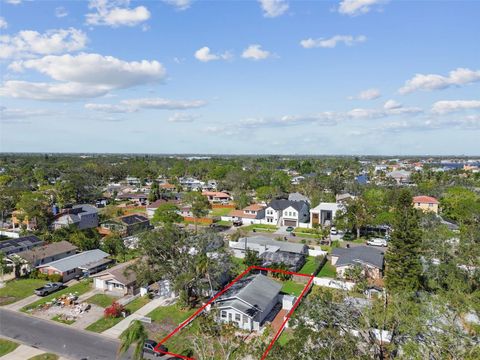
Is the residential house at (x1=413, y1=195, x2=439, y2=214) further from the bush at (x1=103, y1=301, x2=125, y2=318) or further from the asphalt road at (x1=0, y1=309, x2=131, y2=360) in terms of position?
the asphalt road at (x1=0, y1=309, x2=131, y2=360)

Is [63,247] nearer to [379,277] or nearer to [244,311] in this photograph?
[244,311]

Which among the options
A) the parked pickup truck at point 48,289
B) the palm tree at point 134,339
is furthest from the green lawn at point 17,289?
the palm tree at point 134,339

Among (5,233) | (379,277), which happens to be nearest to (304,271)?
(379,277)

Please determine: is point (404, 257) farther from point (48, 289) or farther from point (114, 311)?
point (48, 289)

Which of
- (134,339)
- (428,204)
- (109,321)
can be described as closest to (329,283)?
(109,321)

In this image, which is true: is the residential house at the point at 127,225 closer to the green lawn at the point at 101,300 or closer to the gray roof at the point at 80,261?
the gray roof at the point at 80,261
